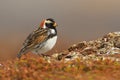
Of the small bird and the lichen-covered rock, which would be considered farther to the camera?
the small bird

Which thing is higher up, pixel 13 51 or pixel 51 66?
pixel 51 66

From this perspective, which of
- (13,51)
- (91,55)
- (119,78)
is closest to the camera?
(119,78)

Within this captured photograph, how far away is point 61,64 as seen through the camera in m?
19.6

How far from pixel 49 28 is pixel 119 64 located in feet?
11.3

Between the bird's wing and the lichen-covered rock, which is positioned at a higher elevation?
the bird's wing

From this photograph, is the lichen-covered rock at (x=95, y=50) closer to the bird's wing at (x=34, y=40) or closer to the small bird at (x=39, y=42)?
the small bird at (x=39, y=42)

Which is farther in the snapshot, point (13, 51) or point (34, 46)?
point (13, 51)

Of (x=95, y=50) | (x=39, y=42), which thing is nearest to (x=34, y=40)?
(x=39, y=42)

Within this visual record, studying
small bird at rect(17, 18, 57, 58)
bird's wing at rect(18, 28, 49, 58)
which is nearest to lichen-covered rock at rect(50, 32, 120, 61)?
small bird at rect(17, 18, 57, 58)

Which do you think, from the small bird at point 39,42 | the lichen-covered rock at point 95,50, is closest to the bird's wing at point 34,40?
the small bird at point 39,42

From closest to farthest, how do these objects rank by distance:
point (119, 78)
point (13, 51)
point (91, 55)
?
1. point (119, 78)
2. point (91, 55)
3. point (13, 51)

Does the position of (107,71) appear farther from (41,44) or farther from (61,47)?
(61,47)

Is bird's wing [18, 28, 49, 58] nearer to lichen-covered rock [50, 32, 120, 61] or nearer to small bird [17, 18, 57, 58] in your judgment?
small bird [17, 18, 57, 58]

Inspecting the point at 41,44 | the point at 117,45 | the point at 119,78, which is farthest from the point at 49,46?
the point at 119,78
